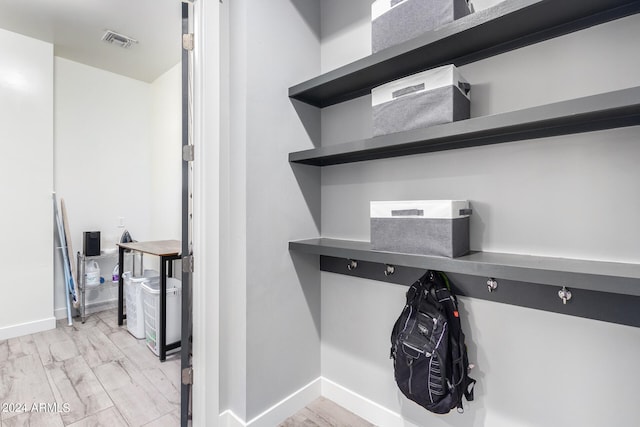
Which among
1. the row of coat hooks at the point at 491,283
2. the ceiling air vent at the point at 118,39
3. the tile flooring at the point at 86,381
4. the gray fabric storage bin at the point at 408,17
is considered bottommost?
the tile flooring at the point at 86,381

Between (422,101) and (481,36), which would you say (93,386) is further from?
(481,36)

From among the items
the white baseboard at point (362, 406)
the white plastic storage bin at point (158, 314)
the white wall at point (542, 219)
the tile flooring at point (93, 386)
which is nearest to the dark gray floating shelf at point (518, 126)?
the white wall at point (542, 219)

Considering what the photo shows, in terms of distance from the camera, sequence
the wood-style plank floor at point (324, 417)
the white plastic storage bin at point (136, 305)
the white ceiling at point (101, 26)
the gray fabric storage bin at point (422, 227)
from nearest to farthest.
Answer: the gray fabric storage bin at point (422, 227) < the wood-style plank floor at point (324, 417) < the white ceiling at point (101, 26) < the white plastic storage bin at point (136, 305)

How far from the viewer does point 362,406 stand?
5.63 feet

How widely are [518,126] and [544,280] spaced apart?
52 cm

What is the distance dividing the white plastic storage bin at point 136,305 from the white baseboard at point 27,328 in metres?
0.78

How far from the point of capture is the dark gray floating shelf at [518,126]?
87 cm

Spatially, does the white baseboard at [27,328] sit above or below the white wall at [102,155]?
below

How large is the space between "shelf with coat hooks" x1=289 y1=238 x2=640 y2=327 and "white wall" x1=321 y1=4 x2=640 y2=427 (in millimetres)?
47

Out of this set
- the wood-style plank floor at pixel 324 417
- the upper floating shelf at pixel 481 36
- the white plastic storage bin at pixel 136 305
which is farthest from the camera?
the white plastic storage bin at pixel 136 305

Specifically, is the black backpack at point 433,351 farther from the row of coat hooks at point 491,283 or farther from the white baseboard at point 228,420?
the white baseboard at point 228,420

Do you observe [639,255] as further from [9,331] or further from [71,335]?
[9,331]

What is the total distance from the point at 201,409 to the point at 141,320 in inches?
60.8

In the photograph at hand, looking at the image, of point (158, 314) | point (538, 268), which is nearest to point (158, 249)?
point (158, 314)
